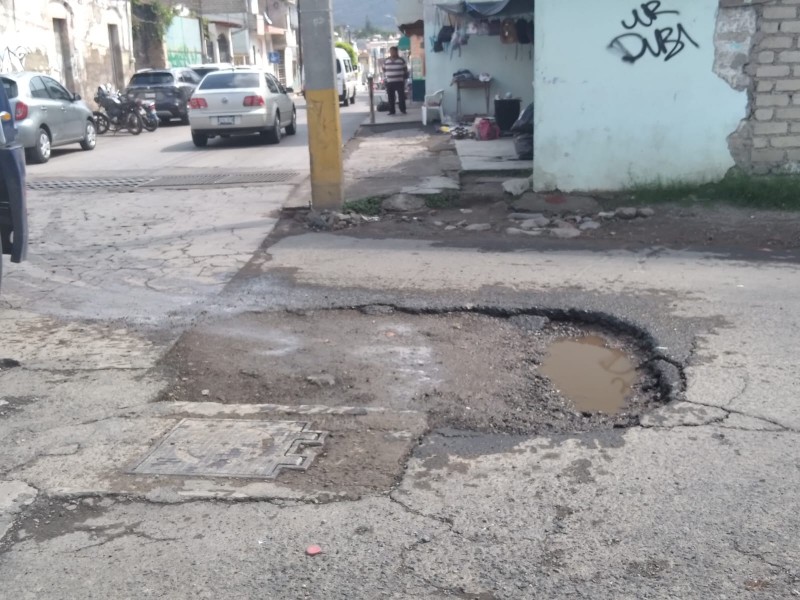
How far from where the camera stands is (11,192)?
5.69 metres

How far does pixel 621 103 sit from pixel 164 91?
17.7 metres

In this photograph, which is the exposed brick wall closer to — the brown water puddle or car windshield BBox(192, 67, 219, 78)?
the brown water puddle

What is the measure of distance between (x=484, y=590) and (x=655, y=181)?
316 inches

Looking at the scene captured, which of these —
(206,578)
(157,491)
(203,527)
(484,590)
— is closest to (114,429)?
(157,491)

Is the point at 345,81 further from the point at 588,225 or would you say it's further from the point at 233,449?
the point at 233,449

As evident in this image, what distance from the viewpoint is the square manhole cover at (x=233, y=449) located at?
402 cm

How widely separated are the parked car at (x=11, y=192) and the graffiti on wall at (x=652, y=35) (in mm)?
6803

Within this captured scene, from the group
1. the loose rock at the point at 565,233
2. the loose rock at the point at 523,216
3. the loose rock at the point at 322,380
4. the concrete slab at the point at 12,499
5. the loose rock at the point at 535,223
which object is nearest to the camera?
the concrete slab at the point at 12,499

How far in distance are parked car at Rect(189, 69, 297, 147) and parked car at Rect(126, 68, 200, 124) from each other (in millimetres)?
6975

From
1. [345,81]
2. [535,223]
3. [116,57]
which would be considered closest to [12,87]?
[535,223]

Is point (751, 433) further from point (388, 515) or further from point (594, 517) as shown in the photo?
point (388, 515)

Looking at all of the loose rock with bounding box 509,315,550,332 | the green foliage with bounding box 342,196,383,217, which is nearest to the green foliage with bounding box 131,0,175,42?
the green foliage with bounding box 342,196,383,217

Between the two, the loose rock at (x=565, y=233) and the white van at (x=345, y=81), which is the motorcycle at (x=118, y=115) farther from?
the loose rock at (x=565, y=233)

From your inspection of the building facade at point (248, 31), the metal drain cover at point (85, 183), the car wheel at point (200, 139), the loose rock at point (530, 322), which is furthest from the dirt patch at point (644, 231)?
the building facade at point (248, 31)
